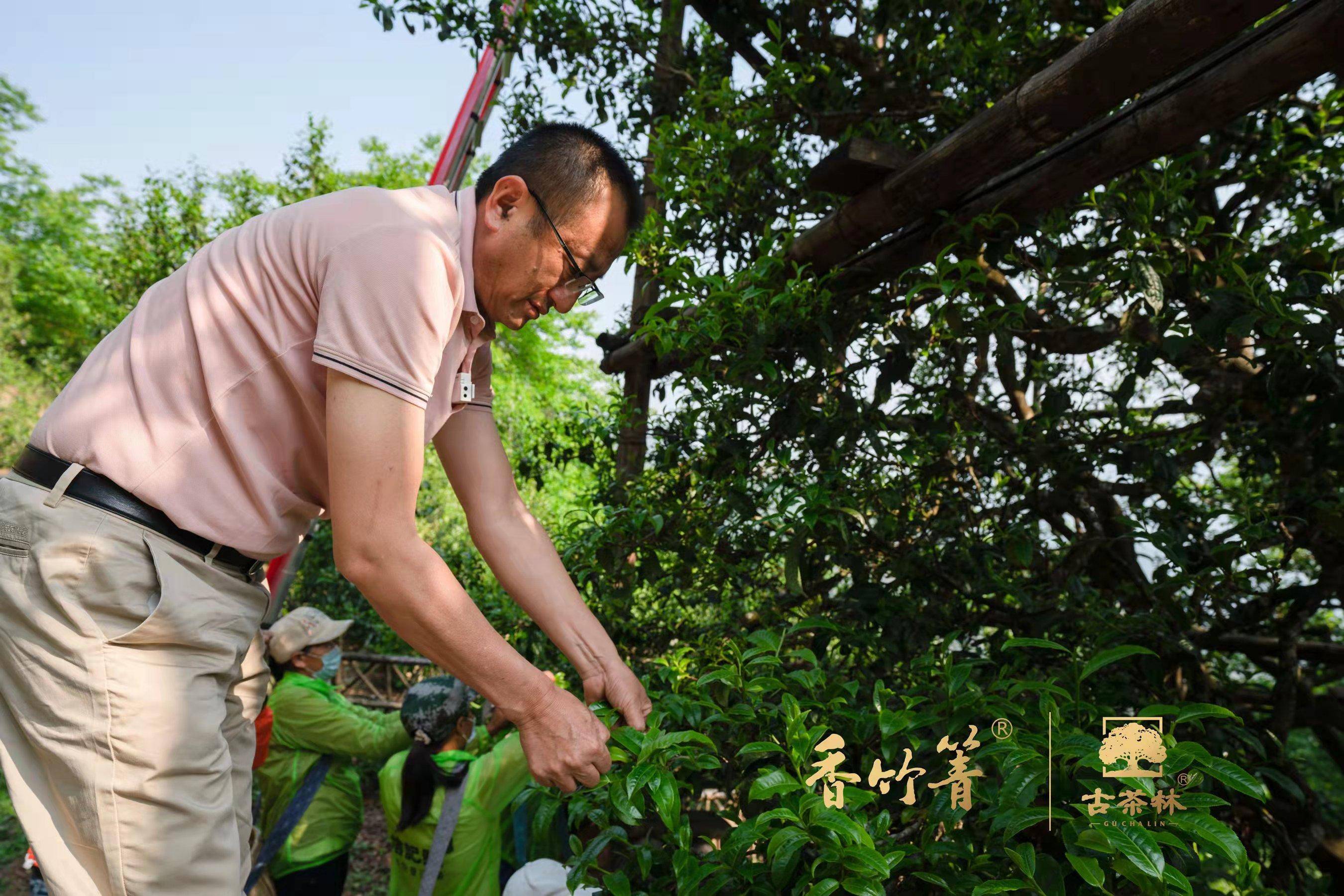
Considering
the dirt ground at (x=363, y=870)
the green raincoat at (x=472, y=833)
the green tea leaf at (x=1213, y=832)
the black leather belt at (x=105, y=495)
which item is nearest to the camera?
the green tea leaf at (x=1213, y=832)

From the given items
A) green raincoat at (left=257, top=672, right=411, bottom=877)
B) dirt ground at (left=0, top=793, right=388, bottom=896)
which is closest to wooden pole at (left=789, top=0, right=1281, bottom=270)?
green raincoat at (left=257, top=672, right=411, bottom=877)

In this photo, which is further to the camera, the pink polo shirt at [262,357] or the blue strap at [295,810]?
the blue strap at [295,810]

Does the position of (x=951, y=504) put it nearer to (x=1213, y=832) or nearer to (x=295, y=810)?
(x=1213, y=832)

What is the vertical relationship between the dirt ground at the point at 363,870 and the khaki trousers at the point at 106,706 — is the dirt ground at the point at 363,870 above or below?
below

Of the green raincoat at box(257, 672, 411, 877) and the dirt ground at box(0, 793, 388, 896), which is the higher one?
the green raincoat at box(257, 672, 411, 877)

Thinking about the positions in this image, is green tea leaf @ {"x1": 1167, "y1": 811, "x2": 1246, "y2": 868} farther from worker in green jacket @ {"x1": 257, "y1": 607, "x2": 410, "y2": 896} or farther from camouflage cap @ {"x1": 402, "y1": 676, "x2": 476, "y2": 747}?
worker in green jacket @ {"x1": 257, "y1": 607, "x2": 410, "y2": 896}

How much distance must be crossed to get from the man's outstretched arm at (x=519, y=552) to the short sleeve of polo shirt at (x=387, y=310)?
1.66ft

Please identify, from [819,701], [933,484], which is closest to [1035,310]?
[933,484]

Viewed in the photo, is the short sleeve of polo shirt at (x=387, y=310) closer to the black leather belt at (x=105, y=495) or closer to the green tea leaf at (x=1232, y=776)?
the black leather belt at (x=105, y=495)

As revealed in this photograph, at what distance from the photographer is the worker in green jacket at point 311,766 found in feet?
12.0

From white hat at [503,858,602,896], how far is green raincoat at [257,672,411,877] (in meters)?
1.17

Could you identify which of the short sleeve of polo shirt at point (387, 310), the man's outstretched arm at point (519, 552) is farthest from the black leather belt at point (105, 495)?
the man's outstretched arm at point (519, 552)

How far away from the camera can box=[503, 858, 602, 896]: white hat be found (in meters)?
2.70

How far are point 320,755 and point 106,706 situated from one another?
2.79 metres
